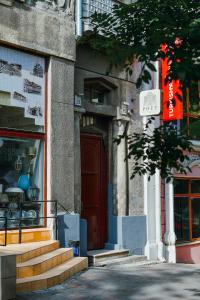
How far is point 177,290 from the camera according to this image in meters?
8.49

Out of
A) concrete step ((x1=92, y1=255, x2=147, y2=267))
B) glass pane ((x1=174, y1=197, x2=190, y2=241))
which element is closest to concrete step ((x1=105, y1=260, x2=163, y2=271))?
concrete step ((x1=92, y1=255, x2=147, y2=267))

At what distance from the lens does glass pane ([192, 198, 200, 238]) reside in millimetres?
15219

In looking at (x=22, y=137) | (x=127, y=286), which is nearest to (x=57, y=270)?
(x=127, y=286)

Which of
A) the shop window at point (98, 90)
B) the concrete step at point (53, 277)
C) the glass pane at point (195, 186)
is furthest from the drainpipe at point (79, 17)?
the glass pane at point (195, 186)

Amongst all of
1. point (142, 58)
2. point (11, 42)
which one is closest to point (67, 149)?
point (11, 42)

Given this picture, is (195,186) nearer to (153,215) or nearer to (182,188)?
(182,188)

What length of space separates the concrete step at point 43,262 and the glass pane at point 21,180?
1053mm

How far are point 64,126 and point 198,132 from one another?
592 cm

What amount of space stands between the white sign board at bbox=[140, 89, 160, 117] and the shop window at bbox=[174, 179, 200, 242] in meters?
2.63

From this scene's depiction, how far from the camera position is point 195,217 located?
15.3 metres

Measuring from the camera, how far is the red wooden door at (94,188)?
12.2 meters

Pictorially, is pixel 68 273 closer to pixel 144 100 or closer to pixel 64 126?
pixel 64 126

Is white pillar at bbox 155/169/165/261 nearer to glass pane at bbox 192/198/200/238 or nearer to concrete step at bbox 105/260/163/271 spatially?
concrete step at bbox 105/260/163/271

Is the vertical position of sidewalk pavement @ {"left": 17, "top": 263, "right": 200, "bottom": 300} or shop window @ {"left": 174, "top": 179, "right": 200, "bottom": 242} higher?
shop window @ {"left": 174, "top": 179, "right": 200, "bottom": 242}
